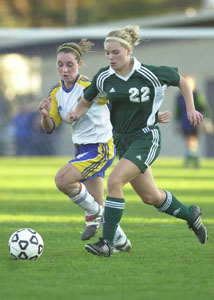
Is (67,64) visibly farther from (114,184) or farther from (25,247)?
(25,247)

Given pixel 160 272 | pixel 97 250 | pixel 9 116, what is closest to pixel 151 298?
pixel 160 272

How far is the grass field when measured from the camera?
533 centimetres

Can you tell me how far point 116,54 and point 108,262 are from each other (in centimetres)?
168

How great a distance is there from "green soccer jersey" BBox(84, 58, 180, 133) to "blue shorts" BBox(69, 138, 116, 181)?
2.26 feet

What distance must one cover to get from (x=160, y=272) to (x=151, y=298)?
0.94 m

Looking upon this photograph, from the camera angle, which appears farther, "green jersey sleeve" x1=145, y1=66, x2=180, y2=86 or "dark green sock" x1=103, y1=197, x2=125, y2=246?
"green jersey sleeve" x1=145, y1=66, x2=180, y2=86

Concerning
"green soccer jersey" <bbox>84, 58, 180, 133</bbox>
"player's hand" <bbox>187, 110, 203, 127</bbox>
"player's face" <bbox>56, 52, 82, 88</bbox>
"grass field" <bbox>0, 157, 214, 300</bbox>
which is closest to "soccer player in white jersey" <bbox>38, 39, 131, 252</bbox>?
"player's face" <bbox>56, 52, 82, 88</bbox>

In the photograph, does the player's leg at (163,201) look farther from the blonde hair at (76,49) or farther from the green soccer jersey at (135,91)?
the blonde hair at (76,49)

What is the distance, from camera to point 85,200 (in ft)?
24.8

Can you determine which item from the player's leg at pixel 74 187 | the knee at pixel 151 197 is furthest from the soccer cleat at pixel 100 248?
the player's leg at pixel 74 187

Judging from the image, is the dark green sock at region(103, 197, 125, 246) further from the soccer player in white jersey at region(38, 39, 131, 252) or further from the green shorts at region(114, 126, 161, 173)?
the soccer player in white jersey at region(38, 39, 131, 252)

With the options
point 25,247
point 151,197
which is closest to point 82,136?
point 151,197

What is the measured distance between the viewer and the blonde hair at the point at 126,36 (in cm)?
683

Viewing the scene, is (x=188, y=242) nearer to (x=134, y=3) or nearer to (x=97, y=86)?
(x=97, y=86)
